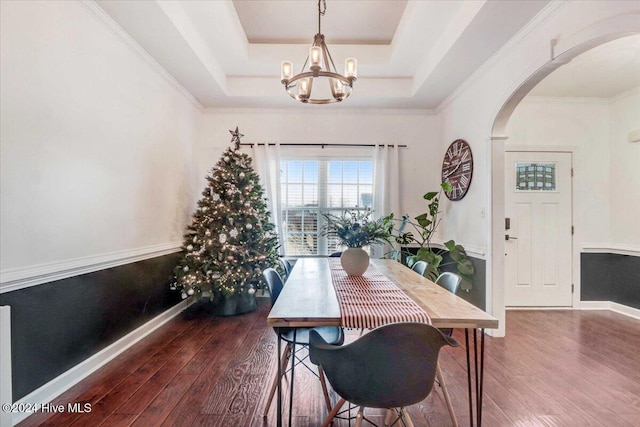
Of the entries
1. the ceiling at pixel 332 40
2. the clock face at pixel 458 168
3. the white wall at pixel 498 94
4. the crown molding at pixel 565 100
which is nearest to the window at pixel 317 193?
the ceiling at pixel 332 40

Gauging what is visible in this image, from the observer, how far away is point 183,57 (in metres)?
3.02

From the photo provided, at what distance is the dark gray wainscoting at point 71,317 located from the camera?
177 centimetres

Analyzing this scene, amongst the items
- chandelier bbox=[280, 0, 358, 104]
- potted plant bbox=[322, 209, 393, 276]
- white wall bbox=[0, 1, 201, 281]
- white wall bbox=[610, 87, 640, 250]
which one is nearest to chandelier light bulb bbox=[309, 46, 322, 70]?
chandelier bbox=[280, 0, 358, 104]

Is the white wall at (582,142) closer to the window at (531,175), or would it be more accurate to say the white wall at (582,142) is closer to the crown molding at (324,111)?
the window at (531,175)

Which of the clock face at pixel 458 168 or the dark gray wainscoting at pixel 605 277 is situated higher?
the clock face at pixel 458 168

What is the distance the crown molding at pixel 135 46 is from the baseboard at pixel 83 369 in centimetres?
264

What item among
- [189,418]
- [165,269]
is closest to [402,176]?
[165,269]

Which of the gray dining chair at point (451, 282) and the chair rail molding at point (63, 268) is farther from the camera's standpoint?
the gray dining chair at point (451, 282)

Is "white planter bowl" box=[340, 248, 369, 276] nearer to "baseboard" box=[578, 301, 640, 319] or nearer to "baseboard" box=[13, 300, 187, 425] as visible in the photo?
"baseboard" box=[13, 300, 187, 425]

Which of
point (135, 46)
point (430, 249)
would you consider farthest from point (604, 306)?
point (135, 46)

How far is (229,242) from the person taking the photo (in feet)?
11.5

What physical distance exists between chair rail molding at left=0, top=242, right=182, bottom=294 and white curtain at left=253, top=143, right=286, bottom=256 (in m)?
1.72

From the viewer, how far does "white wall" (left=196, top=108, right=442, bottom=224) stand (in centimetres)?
442

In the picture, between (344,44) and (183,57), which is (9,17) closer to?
(183,57)
